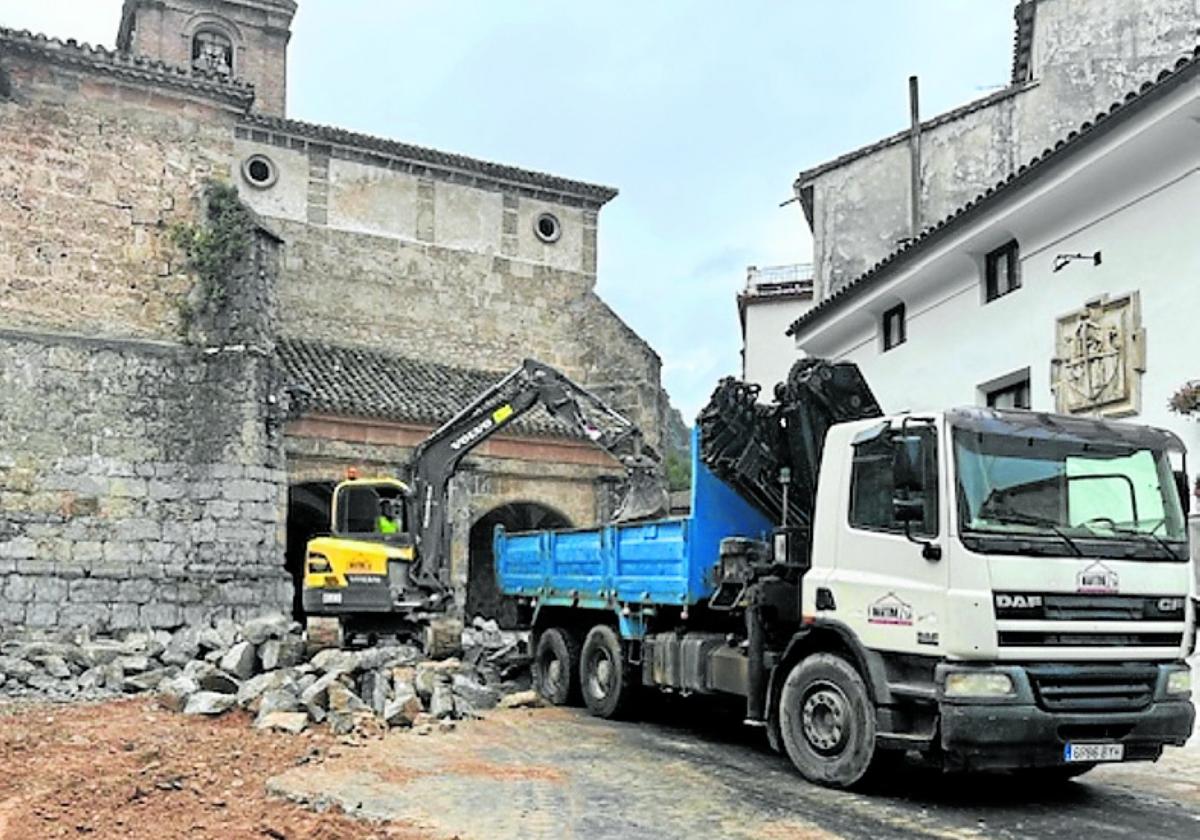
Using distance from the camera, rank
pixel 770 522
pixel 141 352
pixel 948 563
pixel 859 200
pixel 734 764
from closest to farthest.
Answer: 1. pixel 948 563
2. pixel 734 764
3. pixel 770 522
4. pixel 141 352
5. pixel 859 200

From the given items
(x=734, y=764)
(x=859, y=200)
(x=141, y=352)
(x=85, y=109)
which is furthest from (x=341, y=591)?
(x=859, y=200)

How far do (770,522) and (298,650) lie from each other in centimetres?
595

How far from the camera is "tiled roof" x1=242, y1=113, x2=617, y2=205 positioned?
76.3 feet

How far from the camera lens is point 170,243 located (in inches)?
715

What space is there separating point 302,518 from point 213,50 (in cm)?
1452

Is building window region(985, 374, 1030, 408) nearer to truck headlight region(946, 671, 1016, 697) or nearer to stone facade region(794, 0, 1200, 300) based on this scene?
stone facade region(794, 0, 1200, 300)

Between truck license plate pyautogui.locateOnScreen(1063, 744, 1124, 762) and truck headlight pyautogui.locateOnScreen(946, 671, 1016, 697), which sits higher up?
truck headlight pyautogui.locateOnScreen(946, 671, 1016, 697)

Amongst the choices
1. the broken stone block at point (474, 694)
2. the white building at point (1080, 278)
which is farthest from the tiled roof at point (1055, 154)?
the broken stone block at point (474, 694)

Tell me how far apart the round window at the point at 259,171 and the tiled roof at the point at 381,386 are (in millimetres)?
3086

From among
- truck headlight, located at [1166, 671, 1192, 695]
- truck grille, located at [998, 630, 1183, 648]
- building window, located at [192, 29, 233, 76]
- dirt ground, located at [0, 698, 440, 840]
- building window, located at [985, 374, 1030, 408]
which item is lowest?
dirt ground, located at [0, 698, 440, 840]

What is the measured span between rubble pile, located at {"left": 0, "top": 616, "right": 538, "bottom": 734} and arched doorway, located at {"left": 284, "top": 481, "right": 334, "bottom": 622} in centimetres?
546

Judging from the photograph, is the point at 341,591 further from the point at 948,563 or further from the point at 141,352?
the point at 948,563

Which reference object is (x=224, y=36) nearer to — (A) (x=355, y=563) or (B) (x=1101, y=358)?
(A) (x=355, y=563)

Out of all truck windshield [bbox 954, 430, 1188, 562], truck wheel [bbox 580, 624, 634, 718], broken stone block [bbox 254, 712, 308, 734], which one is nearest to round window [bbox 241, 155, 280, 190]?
truck wheel [bbox 580, 624, 634, 718]
